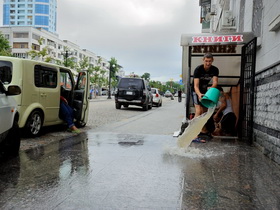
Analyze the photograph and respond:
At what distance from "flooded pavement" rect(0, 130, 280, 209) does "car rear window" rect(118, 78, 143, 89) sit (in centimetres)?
1341

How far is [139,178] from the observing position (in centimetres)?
393

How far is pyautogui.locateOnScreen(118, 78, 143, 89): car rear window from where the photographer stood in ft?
64.2

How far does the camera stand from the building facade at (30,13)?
145500 millimetres

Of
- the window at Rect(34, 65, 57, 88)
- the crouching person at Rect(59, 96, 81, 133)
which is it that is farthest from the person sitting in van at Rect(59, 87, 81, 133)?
the window at Rect(34, 65, 57, 88)

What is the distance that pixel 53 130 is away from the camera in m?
8.76

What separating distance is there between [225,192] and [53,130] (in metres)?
6.34

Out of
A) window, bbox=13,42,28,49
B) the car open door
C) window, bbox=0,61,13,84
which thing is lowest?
the car open door

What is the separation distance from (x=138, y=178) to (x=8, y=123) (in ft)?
8.03

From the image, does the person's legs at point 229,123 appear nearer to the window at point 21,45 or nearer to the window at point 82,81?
the window at point 82,81

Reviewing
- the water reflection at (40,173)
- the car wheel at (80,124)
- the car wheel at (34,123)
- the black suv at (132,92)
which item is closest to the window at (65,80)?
the car wheel at (80,124)

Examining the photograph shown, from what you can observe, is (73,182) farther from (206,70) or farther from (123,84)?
(123,84)

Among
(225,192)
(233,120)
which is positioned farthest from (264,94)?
(225,192)

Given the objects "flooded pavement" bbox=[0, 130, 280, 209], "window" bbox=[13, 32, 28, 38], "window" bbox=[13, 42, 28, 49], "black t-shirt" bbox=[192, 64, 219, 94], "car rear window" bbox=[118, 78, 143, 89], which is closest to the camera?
"flooded pavement" bbox=[0, 130, 280, 209]

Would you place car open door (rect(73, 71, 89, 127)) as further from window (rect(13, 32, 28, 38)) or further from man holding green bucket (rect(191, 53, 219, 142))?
window (rect(13, 32, 28, 38))
